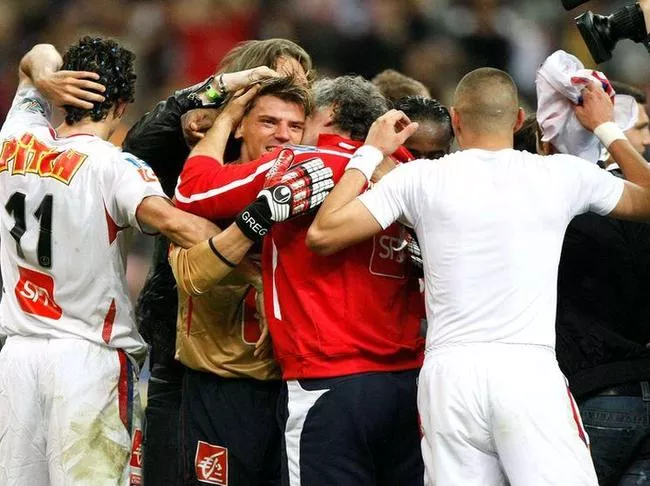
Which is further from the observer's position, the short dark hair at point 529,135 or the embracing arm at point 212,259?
the short dark hair at point 529,135

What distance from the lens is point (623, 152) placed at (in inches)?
174

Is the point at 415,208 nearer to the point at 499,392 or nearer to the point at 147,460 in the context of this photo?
the point at 499,392

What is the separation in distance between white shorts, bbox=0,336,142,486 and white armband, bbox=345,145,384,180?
48.7 inches

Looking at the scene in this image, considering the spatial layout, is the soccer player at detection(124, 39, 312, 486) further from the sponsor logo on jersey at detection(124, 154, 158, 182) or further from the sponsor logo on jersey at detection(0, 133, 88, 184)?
the sponsor logo on jersey at detection(0, 133, 88, 184)

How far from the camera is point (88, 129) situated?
470cm

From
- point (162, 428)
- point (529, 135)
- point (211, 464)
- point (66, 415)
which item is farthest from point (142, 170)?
point (529, 135)

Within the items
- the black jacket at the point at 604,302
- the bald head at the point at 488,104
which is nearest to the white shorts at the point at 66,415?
the bald head at the point at 488,104

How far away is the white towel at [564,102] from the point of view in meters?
4.68

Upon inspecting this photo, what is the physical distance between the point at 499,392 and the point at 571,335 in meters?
0.99

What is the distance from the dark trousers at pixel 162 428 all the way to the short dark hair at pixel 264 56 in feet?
4.70

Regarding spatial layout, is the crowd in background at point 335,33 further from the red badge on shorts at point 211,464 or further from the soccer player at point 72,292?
the red badge on shorts at point 211,464

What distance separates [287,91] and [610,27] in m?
1.30

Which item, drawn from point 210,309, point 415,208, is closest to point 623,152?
point 415,208

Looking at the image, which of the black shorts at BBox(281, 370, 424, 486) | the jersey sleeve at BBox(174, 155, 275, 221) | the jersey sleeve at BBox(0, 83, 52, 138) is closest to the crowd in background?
the jersey sleeve at BBox(0, 83, 52, 138)
